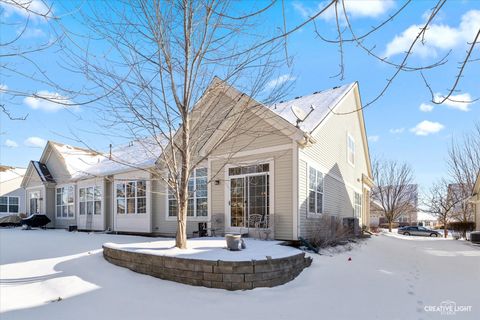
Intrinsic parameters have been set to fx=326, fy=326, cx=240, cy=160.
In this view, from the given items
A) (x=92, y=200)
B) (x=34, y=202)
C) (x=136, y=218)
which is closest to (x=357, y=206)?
(x=136, y=218)

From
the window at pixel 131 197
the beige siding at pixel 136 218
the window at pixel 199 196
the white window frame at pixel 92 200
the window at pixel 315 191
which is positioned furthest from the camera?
the white window frame at pixel 92 200

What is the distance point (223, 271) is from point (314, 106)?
9156 mm

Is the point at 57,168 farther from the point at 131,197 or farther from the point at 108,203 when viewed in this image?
the point at 131,197

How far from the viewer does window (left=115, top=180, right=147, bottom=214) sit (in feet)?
48.7

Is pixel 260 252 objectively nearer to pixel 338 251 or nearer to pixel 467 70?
pixel 338 251

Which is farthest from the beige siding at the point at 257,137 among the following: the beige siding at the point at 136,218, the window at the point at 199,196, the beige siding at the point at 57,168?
the beige siding at the point at 57,168

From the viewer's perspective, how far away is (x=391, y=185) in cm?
3422

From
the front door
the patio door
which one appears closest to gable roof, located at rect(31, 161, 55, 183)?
the front door

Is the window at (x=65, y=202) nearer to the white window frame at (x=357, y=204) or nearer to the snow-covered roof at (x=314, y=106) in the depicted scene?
the snow-covered roof at (x=314, y=106)

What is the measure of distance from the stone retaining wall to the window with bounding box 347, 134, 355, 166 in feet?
Result: 34.4

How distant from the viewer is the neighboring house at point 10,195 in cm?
2766

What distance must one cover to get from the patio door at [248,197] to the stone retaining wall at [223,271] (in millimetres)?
3396

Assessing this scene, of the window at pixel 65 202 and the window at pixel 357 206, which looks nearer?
the window at pixel 357 206

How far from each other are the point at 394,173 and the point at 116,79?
33.5 metres
